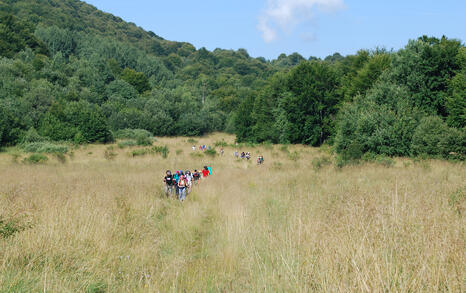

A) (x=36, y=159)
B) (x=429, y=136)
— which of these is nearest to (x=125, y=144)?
(x=36, y=159)

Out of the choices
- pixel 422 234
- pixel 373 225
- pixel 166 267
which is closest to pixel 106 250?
pixel 166 267

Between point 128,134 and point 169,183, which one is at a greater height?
Answer: point 128,134

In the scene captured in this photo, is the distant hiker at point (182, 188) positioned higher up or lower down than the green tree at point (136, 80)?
lower down

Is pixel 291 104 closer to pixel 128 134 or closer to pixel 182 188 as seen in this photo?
pixel 128 134

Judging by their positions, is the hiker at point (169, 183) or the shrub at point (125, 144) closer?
the hiker at point (169, 183)

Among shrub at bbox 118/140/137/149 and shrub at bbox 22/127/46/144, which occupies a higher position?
shrub at bbox 22/127/46/144

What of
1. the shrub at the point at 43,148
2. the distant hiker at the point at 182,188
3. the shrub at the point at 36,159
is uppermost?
the distant hiker at the point at 182,188

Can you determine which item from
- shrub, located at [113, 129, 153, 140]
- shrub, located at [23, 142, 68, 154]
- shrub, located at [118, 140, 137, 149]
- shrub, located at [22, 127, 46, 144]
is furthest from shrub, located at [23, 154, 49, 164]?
shrub, located at [113, 129, 153, 140]

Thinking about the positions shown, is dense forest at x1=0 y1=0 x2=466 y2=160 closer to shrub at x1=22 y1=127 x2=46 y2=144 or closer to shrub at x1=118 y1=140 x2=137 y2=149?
shrub at x1=22 y1=127 x2=46 y2=144

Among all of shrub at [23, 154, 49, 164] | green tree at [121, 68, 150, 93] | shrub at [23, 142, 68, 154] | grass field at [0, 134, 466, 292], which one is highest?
green tree at [121, 68, 150, 93]

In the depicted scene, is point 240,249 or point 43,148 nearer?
point 240,249

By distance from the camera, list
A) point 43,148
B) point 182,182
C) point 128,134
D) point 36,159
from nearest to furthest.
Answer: point 182,182 < point 36,159 < point 43,148 < point 128,134

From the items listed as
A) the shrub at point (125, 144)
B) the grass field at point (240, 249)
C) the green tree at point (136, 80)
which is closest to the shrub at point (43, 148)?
the shrub at point (125, 144)

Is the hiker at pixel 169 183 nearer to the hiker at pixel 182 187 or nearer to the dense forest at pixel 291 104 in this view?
the hiker at pixel 182 187
